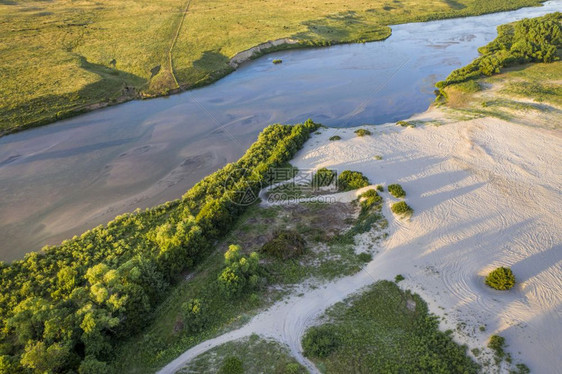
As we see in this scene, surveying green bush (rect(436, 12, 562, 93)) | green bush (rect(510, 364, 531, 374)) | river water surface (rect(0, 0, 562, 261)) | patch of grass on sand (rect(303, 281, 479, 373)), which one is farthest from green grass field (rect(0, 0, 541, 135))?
green bush (rect(510, 364, 531, 374))

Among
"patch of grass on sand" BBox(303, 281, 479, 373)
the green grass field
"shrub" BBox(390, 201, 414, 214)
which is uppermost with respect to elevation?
the green grass field

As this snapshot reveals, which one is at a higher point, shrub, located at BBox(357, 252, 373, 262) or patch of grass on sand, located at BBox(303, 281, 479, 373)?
shrub, located at BBox(357, 252, 373, 262)

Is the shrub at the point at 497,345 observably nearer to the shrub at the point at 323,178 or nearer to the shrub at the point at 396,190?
the shrub at the point at 396,190

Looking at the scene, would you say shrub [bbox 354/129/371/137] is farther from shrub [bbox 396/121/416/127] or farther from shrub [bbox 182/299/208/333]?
shrub [bbox 182/299/208/333]

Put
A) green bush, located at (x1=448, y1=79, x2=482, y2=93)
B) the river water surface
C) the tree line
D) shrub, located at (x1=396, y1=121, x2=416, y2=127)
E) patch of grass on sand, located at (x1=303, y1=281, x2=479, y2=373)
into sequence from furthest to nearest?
green bush, located at (x1=448, y1=79, x2=482, y2=93)
shrub, located at (x1=396, y1=121, x2=416, y2=127)
the river water surface
the tree line
patch of grass on sand, located at (x1=303, y1=281, x2=479, y2=373)

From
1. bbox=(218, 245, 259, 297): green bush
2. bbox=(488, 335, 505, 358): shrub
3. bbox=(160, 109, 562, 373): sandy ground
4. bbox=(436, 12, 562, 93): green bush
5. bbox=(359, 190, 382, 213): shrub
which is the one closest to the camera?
bbox=(488, 335, 505, 358): shrub

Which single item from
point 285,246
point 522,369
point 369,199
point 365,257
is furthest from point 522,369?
point 369,199

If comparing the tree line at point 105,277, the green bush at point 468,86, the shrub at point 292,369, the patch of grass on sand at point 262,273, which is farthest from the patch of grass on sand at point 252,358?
the green bush at point 468,86
